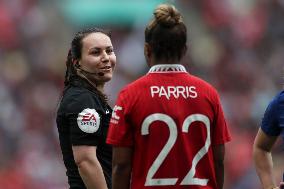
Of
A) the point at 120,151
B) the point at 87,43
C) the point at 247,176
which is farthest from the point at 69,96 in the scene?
the point at 247,176

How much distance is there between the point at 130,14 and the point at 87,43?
8.91 m

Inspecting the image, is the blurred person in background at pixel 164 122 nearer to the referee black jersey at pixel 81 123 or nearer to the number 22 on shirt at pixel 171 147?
the number 22 on shirt at pixel 171 147

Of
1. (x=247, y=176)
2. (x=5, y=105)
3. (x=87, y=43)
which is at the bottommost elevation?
(x=247, y=176)

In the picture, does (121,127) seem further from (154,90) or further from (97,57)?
(97,57)

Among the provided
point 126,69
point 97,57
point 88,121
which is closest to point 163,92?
point 88,121

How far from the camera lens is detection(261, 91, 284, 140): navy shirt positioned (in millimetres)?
4812

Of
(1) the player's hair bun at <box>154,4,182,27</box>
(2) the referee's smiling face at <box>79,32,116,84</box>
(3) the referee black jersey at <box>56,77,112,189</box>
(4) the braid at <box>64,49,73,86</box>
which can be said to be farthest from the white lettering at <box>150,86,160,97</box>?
(4) the braid at <box>64,49,73,86</box>

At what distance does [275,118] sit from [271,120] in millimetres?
32

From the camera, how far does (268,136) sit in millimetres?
4996

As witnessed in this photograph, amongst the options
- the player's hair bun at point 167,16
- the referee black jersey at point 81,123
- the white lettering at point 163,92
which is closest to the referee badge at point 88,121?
the referee black jersey at point 81,123

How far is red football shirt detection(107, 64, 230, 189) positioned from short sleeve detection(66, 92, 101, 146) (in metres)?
0.55

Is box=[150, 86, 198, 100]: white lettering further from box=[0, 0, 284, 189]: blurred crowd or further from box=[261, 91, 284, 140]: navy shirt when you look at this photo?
box=[0, 0, 284, 189]: blurred crowd

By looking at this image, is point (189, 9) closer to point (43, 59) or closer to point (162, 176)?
point (43, 59)

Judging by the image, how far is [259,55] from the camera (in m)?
13.5
